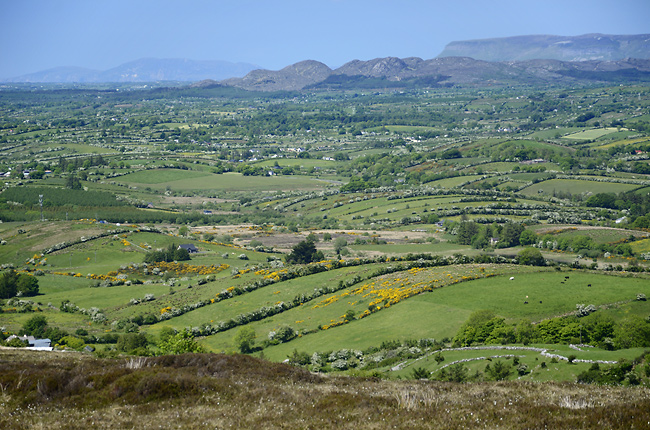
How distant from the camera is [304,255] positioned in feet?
298

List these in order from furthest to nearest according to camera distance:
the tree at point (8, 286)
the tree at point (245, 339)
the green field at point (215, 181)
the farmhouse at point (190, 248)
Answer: the green field at point (215, 181)
the farmhouse at point (190, 248)
the tree at point (8, 286)
the tree at point (245, 339)

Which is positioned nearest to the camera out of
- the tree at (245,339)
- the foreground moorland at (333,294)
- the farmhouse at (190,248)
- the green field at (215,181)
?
the foreground moorland at (333,294)

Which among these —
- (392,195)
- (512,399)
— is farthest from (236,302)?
(392,195)

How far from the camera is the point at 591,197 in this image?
13088 centimetres

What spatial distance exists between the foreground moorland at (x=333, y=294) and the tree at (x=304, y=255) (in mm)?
446

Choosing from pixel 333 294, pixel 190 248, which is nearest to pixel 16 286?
pixel 190 248

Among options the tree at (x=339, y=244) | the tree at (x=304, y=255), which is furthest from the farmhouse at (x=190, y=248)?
the tree at (x=339, y=244)

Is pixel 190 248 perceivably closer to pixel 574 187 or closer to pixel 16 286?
pixel 16 286

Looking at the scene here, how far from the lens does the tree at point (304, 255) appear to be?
90562 mm

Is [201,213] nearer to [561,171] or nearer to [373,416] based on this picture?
[561,171]

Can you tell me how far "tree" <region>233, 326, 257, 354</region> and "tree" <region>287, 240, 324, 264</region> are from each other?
33456mm

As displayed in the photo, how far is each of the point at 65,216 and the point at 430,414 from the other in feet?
380

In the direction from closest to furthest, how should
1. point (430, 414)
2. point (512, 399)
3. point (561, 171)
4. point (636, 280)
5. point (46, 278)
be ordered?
point (430, 414) → point (512, 399) → point (636, 280) → point (46, 278) → point (561, 171)

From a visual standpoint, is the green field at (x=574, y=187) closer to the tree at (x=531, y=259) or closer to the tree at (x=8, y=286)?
the tree at (x=531, y=259)
